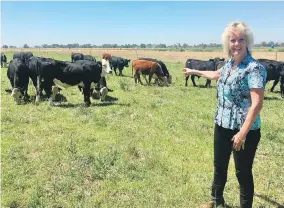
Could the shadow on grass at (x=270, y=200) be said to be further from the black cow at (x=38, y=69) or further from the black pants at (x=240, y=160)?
the black cow at (x=38, y=69)

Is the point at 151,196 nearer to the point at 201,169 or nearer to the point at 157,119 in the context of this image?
the point at 201,169

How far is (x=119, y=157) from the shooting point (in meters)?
6.91

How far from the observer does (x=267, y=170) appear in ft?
21.4

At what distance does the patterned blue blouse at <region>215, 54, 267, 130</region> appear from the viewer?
3.67 meters

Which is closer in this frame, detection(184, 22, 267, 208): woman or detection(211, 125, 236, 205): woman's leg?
detection(184, 22, 267, 208): woman

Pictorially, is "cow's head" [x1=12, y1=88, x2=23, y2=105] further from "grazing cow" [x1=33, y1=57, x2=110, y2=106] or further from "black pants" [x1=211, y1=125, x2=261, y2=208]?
"black pants" [x1=211, y1=125, x2=261, y2=208]

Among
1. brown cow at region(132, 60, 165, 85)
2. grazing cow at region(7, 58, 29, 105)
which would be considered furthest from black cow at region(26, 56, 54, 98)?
brown cow at region(132, 60, 165, 85)

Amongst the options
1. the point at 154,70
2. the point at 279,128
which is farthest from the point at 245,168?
the point at 154,70

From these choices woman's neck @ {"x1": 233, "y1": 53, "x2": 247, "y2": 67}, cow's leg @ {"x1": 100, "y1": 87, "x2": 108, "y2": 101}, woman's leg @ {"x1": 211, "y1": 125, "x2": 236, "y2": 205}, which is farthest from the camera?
cow's leg @ {"x1": 100, "y1": 87, "x2": 108, "y2": 101}

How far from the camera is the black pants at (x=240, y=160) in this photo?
12.8 ft

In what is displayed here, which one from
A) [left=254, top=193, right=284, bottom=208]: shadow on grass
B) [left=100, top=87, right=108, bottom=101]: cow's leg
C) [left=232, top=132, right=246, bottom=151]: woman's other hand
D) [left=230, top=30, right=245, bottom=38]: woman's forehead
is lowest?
[left=254, top=193, right=284, bottom=208]: shadow on grass

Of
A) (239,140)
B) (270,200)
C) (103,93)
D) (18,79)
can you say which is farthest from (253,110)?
(18,79)

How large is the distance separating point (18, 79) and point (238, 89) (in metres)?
10.4

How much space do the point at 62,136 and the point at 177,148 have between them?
3.02 meters
